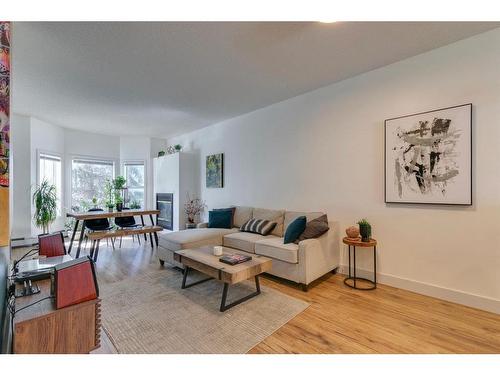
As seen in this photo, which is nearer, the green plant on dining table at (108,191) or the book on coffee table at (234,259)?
the book on coffee table at (234,259)

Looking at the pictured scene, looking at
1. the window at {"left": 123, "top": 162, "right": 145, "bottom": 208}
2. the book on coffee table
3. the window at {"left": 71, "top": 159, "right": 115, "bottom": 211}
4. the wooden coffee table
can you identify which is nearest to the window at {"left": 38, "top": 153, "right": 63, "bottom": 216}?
the window at {"left": 71, "top": 159, "right": 115, "bottom": 211}

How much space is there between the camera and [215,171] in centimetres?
516

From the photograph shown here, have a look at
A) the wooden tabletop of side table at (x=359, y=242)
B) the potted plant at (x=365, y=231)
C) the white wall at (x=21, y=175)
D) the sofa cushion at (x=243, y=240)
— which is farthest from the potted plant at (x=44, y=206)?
the potted plant at (x=365, y=231)

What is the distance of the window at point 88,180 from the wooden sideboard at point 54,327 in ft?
17.0

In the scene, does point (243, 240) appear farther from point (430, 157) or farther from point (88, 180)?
point (88, 180)

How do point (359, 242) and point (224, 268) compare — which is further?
point (359, 242)

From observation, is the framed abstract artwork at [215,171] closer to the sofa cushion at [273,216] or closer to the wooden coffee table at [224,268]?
the sofa cushion at [273,216]

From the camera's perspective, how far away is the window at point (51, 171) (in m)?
5.12

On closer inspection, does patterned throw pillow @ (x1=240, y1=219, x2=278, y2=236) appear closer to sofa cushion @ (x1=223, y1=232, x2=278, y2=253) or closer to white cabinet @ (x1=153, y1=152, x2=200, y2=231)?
sofa cushion @ (x1=223, y1=232, x2=278, y2=253)

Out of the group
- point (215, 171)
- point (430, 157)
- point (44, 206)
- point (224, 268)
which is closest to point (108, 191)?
point (44, 206)

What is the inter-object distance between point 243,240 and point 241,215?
0.94m

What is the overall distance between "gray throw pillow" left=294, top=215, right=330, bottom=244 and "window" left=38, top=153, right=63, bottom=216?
5.52 meters
